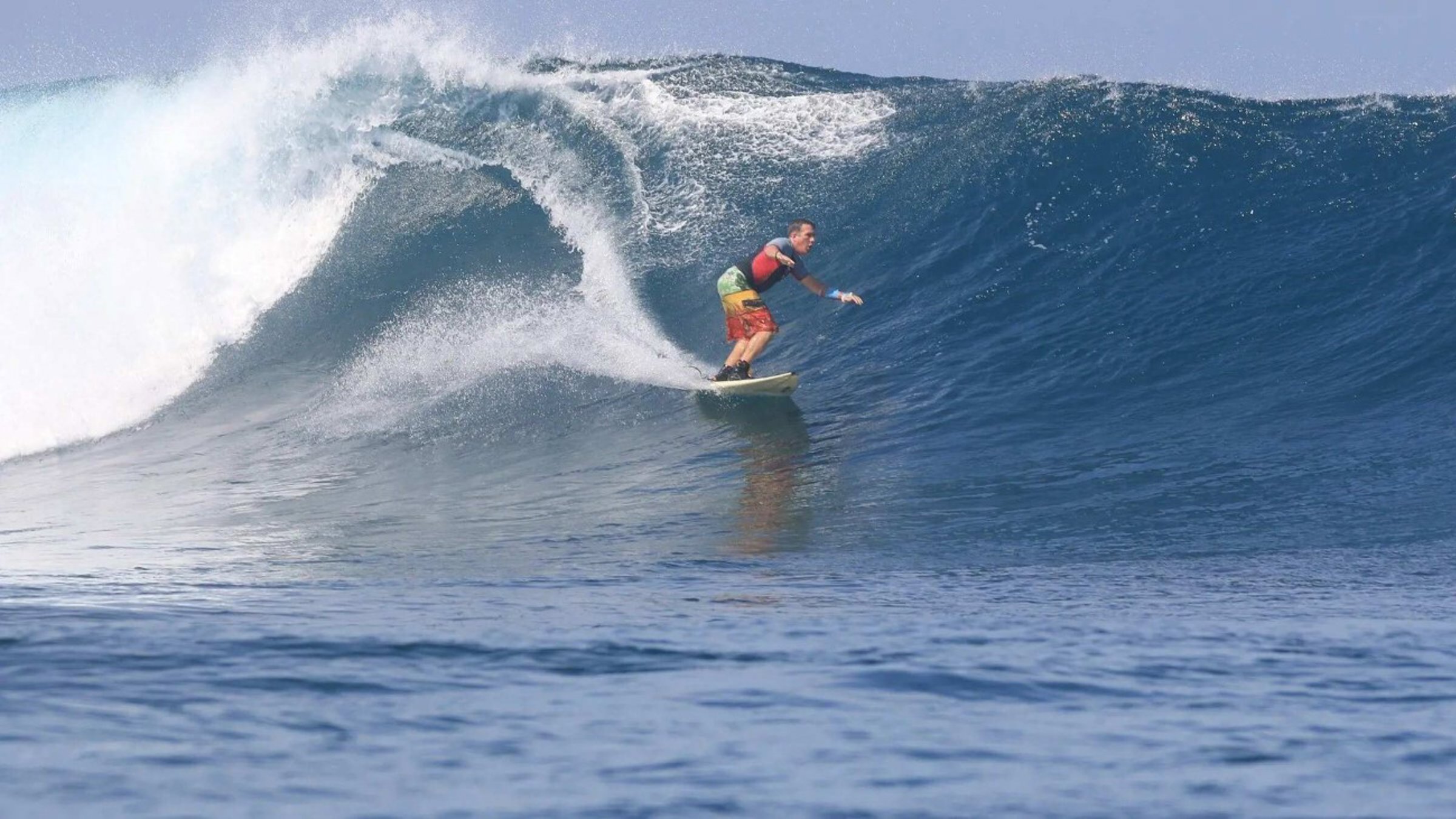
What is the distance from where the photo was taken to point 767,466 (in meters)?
9.67

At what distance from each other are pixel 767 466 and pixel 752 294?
2.35 m

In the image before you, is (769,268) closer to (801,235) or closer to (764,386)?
(801,235)

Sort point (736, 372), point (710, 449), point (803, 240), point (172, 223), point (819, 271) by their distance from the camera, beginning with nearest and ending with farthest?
point (710, 449) → point (803, 240) → point (736, 372) → point (819, 271) → point (172, 223)

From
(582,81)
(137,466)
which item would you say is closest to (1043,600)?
(137,466)

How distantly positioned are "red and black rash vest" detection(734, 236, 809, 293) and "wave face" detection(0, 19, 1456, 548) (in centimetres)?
85

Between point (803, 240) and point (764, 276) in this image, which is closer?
point (803, 240)

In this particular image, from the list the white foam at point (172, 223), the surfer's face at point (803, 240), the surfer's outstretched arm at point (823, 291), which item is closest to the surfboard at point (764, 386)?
the surfer's outstretched arm at point (823, 291)

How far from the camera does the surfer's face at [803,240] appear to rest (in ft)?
37.5

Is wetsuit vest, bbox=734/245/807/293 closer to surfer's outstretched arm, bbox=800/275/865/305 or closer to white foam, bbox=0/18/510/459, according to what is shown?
surfer's outstretched arm, bbox=800/275/865/305

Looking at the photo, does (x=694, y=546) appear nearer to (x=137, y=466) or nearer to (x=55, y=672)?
(x=55, y=672)

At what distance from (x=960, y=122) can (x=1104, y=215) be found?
290 cm

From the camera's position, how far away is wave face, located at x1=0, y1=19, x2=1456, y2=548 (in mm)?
9250

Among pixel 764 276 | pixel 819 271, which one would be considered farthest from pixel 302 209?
pixel 764 276

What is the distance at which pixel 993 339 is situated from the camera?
38.5ft
